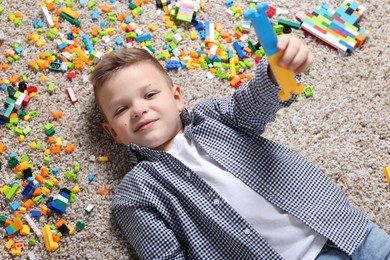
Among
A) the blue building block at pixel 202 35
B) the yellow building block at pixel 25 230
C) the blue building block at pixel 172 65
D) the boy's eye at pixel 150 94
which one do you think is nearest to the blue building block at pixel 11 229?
the yellow building block at pixel 25 230

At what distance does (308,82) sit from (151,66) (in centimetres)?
43

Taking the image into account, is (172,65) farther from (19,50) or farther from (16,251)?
(16,251)

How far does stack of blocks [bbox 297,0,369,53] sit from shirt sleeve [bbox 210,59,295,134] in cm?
39

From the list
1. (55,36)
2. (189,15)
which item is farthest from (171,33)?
(55,36)

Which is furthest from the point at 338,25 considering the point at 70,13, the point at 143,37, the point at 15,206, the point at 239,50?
the point at 15,206

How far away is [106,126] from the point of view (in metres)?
1.33

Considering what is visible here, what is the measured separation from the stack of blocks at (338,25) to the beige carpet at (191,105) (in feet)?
0.07

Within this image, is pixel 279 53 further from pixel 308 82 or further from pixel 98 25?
pixel 98 25

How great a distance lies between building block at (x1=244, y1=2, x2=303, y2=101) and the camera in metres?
0.88

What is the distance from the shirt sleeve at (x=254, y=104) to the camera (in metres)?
1.09

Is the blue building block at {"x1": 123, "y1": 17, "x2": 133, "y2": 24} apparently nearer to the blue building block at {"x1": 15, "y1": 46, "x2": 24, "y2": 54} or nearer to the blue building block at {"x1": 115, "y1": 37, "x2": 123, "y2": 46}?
the blue building block at {"x1": 115, "y1": 37, "x2": 123, "y2": 46}

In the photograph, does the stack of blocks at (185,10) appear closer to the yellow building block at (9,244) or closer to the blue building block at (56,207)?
the blue building block at (56,207)

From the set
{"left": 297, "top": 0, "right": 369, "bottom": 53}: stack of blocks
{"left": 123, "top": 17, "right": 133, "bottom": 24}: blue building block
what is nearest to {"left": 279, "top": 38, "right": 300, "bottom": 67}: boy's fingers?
{"left": 297, "top": 0, "right": 369, "bottom": 53}: stack of blocks

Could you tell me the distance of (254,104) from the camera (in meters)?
1.14
